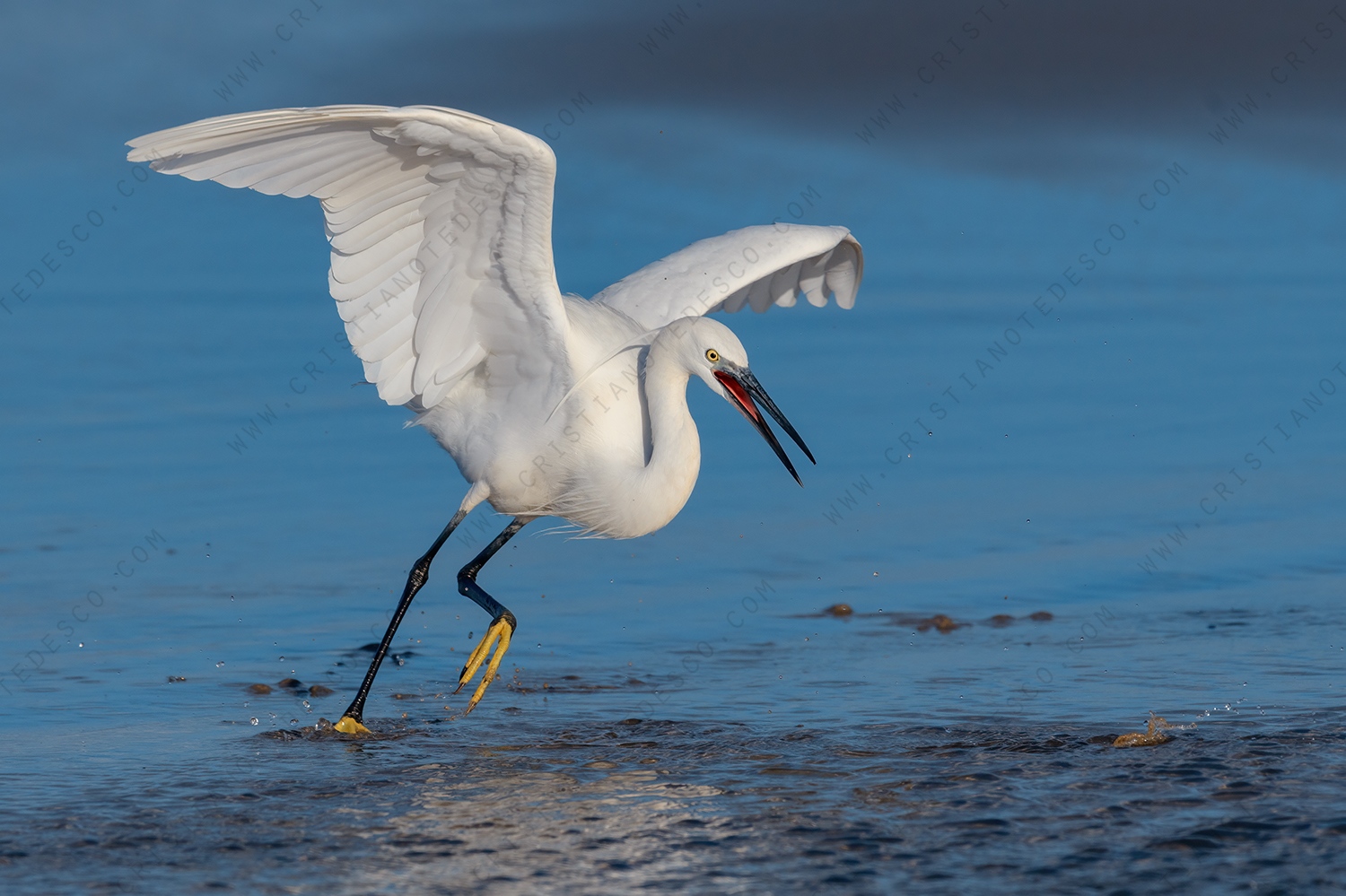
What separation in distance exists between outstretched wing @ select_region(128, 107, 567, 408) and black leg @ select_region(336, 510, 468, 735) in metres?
0.79

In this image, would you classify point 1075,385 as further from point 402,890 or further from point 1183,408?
point 402,890

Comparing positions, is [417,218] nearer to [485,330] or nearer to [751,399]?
[485,330]

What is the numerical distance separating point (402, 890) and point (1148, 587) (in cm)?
613

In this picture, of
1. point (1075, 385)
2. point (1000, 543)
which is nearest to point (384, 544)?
point (1000, 543)

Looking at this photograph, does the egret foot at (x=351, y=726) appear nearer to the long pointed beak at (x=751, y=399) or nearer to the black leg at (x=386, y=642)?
the black leg at (x=386, y=642)

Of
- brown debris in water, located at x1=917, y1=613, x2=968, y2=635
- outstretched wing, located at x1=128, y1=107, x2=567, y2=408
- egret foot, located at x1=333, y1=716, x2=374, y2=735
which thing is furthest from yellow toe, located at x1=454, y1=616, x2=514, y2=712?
brown debris in water, located at x1=917, y1=613, x2=968, y2=635

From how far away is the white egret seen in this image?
760cm

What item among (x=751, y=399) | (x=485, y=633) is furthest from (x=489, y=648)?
(x=751, y=399)

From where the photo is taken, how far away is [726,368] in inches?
327

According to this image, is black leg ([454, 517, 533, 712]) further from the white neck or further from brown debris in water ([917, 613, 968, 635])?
brown debris in water ([917, 613, 968, 635])

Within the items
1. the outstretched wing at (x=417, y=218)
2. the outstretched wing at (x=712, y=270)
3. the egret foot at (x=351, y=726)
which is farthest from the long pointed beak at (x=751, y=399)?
the egret foot at (x=351, y=726)

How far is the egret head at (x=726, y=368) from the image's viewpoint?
8227mm

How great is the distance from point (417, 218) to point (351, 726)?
248 cm

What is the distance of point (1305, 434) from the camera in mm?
13664
